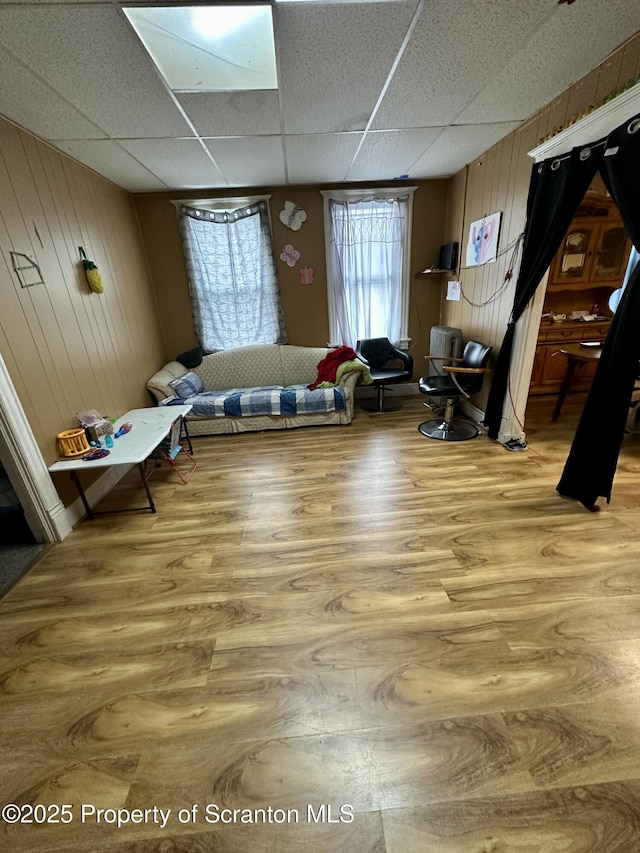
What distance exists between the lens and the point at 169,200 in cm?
372

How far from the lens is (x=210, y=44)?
5.09 feet

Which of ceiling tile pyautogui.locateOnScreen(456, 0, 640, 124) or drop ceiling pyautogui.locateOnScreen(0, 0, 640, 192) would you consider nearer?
drop ceiling pyautogui.locateOnScreen(0, 0, 640, 192)

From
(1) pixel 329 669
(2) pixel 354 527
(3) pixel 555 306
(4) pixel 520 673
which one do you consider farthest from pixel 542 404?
(1) pixel 329 669

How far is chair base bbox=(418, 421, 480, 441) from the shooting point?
10.6 ft

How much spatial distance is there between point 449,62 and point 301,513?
274 cm

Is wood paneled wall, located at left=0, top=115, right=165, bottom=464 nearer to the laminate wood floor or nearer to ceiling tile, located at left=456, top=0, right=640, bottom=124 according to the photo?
the laminate wood floor

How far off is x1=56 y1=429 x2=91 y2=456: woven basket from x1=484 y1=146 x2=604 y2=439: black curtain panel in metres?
3.35

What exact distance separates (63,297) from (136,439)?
45.3 inches

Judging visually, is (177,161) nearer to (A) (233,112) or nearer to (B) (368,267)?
(A) (233,112)

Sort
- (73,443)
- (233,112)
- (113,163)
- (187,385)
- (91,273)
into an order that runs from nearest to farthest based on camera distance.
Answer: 1. (233,112)
2. (73,443)
3. (91,273)
4. (113,163)
5. (187,385)

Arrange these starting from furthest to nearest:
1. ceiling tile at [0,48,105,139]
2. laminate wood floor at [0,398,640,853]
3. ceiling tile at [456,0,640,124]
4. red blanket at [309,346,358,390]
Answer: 1. red blanket at [309,346,358,390]
2. ceiling tile at [0,48,105,139]
3. ceiling tile at [456,0,640,124]
4. laminate wood floor at [0,398,640,853]

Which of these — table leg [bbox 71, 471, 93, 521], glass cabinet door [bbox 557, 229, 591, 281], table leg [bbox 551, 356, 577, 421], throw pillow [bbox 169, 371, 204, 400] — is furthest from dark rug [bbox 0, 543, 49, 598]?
glass cabinet door [bbox 557, 229, 591, 281]

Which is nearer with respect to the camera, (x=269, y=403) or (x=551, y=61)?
(x=551, y=61)

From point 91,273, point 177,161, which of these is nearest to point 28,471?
point 91,273
